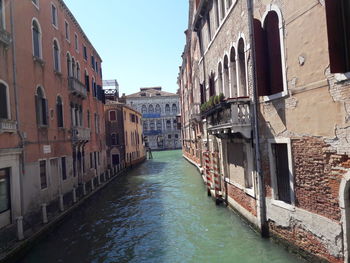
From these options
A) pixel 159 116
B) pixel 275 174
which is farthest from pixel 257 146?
pixel 159 116

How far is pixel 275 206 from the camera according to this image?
20.5ft

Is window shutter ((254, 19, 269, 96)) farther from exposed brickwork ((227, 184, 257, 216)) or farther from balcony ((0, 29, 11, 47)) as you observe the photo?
balcony ((0, 29, 11, 47))

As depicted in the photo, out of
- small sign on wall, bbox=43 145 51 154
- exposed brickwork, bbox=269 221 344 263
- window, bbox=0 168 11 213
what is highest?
small sign on wall, bbox=43 145 51 154

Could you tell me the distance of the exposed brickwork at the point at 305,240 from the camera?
4.79m

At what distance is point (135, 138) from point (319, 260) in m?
28.0

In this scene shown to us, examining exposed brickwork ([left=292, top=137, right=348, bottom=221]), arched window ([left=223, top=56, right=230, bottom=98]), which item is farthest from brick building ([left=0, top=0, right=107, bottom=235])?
arched window ([left=223, top=56, right=230, bottom=98])

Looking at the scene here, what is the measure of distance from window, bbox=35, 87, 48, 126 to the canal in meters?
3.50

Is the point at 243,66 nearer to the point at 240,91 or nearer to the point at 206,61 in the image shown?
the point at 240,91

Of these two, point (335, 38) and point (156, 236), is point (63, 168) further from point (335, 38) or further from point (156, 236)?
point (335, 38)

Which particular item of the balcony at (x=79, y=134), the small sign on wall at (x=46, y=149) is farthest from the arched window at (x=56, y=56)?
the small sign on wall at (x=46, y=149)

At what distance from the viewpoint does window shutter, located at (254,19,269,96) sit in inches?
246

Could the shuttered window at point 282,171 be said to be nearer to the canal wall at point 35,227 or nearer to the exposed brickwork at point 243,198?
the exposed brickwork at point 243,198

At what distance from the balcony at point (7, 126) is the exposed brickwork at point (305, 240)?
6.98 m

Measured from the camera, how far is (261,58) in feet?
20.7
